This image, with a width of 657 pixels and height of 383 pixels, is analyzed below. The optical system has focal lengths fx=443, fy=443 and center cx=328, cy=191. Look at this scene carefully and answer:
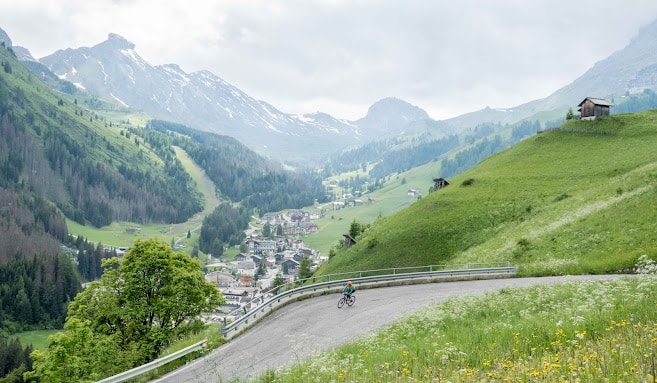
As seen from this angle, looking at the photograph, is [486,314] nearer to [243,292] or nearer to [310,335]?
[310,335]

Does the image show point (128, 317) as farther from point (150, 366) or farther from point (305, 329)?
point (150, 366)

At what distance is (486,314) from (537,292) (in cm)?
502

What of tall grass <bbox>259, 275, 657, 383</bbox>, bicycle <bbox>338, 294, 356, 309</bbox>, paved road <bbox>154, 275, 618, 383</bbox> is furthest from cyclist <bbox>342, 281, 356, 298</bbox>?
tall grass <bbox>259, 275, 657, 383</bbox>

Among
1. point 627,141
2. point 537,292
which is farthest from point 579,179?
point 537,292

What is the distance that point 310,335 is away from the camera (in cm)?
2622

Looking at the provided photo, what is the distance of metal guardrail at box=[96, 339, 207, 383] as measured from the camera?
65.5 feet

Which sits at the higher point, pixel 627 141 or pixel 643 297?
pixel 627 141

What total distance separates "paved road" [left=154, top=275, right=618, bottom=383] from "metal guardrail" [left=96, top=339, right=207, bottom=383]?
776 mm

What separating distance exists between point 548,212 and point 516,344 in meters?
51.9

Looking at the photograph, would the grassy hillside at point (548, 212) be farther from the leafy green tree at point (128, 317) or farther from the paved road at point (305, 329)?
the leafy green tree at point (128, 317)

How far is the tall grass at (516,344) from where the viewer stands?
383 inches

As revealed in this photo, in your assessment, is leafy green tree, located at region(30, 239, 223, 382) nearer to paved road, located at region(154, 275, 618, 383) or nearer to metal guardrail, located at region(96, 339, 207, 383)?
paved road, located at region(154, 275, 618, 383)

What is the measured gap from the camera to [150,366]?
72.4 ft

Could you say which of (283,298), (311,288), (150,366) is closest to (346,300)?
(283,298)
